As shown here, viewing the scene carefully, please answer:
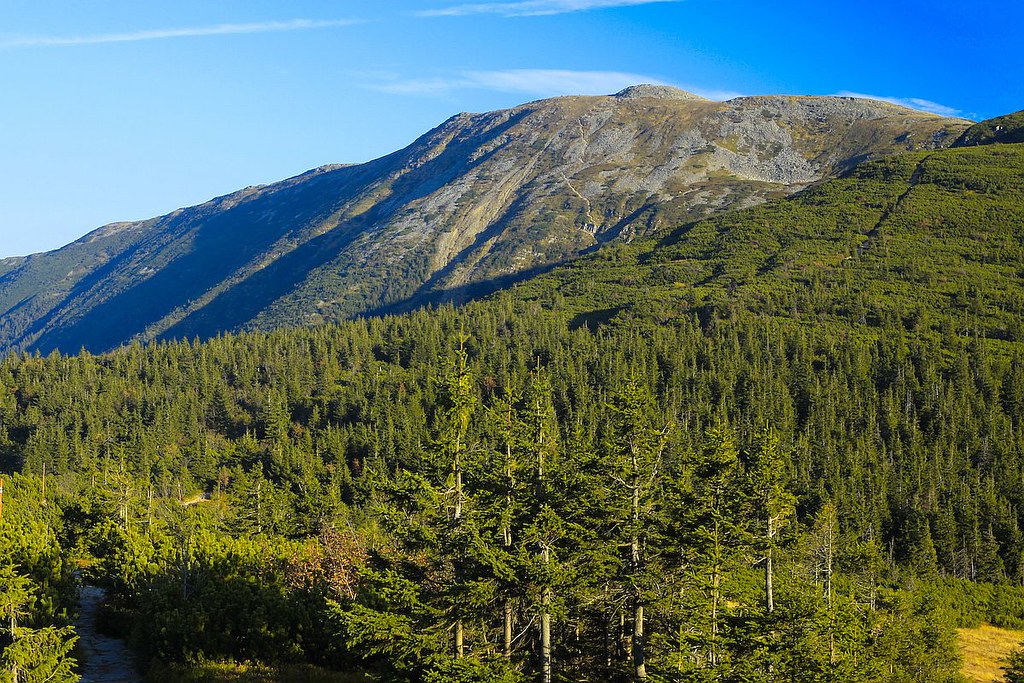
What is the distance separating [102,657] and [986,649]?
7807 centimetres

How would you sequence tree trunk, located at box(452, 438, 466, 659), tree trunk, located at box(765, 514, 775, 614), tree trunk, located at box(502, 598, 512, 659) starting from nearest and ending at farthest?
tree trunk, located at box(502, 598, 512, 659)
tree trunk, located at box(452, 438, 466, 659)
tree trunk, located at box(765, 514, 775, 614)

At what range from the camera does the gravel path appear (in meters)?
44.3

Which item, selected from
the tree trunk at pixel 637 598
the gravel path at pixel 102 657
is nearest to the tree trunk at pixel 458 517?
the tree trunk at pixel 637 598

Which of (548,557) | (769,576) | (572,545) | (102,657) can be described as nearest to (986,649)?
(769,576)

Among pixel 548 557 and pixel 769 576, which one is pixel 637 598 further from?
pixel 769 576

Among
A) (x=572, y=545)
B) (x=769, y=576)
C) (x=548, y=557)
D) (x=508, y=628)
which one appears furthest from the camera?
(x=769, y=576)

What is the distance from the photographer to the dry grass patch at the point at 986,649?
69.8 metres

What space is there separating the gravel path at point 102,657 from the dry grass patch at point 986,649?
184 feet

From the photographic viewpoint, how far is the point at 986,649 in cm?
8144

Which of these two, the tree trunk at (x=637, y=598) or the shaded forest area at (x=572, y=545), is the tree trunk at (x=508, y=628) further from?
the tree trunk at (x=637, y=598)

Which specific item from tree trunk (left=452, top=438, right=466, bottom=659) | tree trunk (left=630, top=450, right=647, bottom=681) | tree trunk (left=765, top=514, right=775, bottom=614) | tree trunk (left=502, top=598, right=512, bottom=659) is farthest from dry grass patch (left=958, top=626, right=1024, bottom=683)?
tree trunk (left=452, top=438, right=466, bottom=659)

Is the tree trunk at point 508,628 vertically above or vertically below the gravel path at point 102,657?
above

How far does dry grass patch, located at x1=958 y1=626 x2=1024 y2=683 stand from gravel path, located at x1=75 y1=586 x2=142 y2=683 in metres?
56.0

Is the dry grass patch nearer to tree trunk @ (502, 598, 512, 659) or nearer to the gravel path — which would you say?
tree trunk @ (502, 598, 512, 659)
